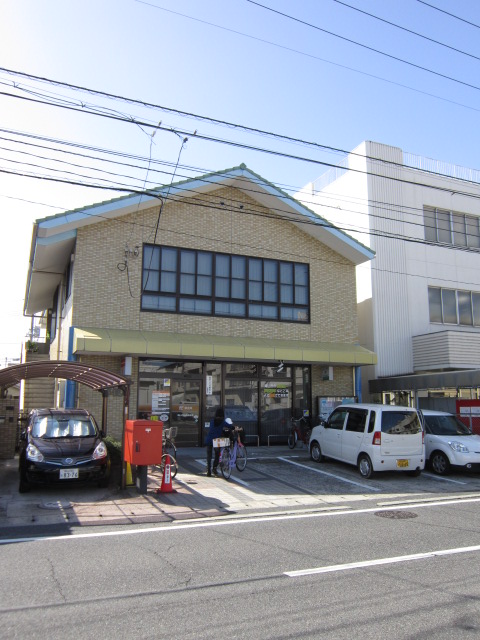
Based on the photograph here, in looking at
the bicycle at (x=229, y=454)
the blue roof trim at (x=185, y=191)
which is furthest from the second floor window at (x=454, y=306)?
the bicycle at (x=229, y=454)

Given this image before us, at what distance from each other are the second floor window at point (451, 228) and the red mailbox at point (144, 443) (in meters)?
16.7

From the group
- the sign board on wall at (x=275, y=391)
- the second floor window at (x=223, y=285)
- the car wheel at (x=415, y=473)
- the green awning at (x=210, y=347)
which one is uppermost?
the second floor window at (x=223, y=285)

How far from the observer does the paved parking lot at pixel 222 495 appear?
8.59 meters

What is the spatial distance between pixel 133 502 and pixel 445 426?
27.4ft

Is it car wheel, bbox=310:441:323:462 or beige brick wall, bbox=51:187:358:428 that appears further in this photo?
beige brick wall, bbox=51:187:358:428

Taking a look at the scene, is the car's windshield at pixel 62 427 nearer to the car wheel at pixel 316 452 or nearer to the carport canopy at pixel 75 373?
the carport canopy at pixel 75 373

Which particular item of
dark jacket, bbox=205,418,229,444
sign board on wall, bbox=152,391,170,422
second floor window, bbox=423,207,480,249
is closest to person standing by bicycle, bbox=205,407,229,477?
dark jacket, bbox=205,418,229,444

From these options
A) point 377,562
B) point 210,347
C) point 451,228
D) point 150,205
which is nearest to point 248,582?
point 377,562

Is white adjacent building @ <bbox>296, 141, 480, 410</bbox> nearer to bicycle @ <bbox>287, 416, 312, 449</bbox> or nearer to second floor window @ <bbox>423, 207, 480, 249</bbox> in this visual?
second floor window @ <bbox>423, 207, 480, 249</bbox>

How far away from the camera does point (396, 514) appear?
881cm

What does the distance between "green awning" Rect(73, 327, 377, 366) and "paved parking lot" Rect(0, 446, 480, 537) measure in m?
3.16

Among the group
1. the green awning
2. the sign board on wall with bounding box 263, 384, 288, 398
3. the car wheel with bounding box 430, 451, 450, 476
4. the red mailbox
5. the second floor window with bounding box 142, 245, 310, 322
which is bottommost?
the car wheel with bounding box 430, 451, 450, 476

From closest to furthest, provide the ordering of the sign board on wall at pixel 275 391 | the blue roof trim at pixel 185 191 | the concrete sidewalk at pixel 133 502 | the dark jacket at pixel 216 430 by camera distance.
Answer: the concrete sidewalk at pixel 133 502 → the dark jacket at pixel 216 430 → the blue roof trim at pixel 185 191 → the sign board on wall at pixel 275 391

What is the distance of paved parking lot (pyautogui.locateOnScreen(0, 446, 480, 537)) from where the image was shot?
28.2 ft
